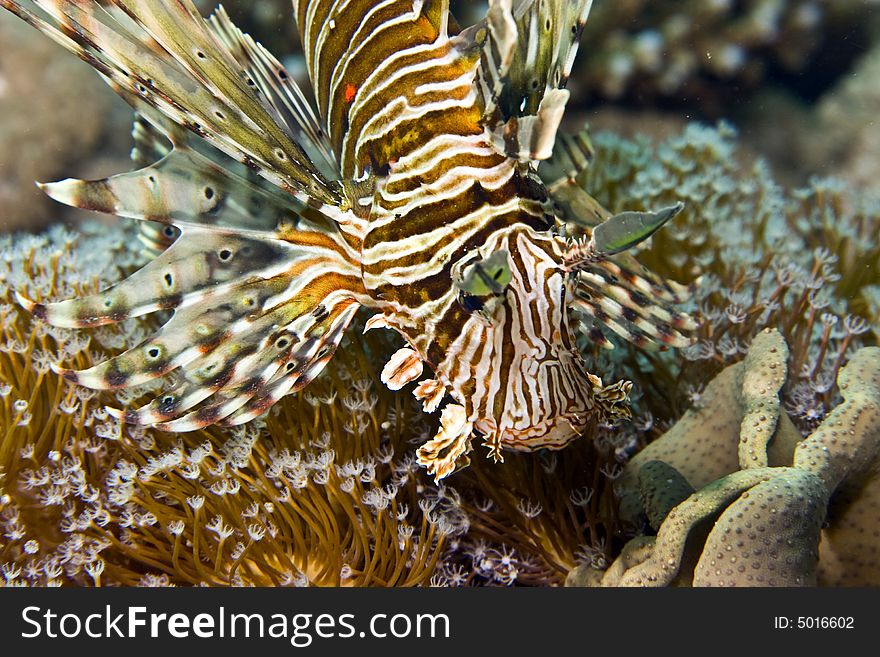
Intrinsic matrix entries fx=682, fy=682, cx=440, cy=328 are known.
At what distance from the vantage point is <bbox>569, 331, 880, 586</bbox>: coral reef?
180cm

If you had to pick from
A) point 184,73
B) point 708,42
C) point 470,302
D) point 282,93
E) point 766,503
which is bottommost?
point 766,503

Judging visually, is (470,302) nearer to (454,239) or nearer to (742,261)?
(454,239)

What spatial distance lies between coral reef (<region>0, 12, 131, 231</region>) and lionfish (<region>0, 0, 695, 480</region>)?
344 centimetres

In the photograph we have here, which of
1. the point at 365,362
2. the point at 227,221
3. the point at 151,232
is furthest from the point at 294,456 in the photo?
the point at 151,232

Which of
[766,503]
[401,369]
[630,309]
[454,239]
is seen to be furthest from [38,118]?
[766,503]

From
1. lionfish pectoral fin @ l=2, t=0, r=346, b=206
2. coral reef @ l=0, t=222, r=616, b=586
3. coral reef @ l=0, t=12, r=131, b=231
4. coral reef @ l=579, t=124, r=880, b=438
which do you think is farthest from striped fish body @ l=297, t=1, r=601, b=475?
coral reef @ l=0, t=12, r=131, b=231

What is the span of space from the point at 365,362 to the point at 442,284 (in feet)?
2.85

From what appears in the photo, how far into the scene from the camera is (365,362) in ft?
8.75

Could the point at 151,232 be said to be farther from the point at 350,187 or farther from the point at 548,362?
the point at 548,362

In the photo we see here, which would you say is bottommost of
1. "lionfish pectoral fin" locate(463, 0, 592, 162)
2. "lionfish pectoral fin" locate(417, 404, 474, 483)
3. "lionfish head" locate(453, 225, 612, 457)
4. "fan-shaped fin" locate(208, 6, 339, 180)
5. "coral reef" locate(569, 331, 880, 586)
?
"coral reef" locate(569, 331, 880, 586)

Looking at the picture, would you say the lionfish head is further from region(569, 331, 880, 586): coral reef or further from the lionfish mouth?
region(569, 331, 880, 586): coral reef

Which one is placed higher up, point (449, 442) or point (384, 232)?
point (384, 232)

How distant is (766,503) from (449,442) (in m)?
0.85

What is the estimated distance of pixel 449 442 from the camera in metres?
1.85
